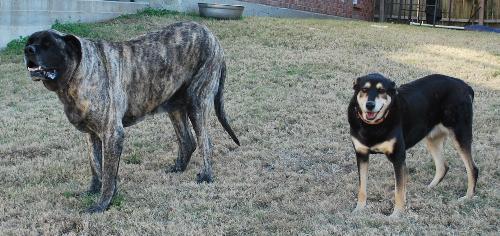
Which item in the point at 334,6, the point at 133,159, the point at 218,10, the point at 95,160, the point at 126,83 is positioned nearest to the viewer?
the point at 126,83

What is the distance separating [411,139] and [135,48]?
248 cm

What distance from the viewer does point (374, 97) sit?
4.70 meters

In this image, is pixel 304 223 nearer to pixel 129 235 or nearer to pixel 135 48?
pixel 129 235

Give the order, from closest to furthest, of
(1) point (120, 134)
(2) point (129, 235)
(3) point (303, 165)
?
1. (2) point (129, 235)
2. (1) point (120, 134)
3. (3) point (303, 165)

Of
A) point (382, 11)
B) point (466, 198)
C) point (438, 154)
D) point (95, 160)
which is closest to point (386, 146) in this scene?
point (466, 198)

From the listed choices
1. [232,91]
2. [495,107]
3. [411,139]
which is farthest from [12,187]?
[495,107]

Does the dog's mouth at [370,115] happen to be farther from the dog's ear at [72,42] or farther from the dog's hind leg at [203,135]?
the dog's ear at [72,42]

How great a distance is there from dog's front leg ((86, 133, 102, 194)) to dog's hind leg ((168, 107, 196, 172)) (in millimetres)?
960

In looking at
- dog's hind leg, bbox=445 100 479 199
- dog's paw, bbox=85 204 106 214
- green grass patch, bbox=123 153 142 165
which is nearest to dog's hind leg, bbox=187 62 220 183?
green grass patch, bbox=123 153 142 165

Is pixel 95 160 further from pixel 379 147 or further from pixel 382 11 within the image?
pixel 382 11

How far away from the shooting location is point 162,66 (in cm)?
571

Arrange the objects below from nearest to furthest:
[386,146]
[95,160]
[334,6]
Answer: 1. [386,146]
2. [95,160]
3. [334,6]

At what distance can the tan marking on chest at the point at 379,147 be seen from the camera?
15.9 ft

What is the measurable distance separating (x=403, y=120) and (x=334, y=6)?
1673 cm
